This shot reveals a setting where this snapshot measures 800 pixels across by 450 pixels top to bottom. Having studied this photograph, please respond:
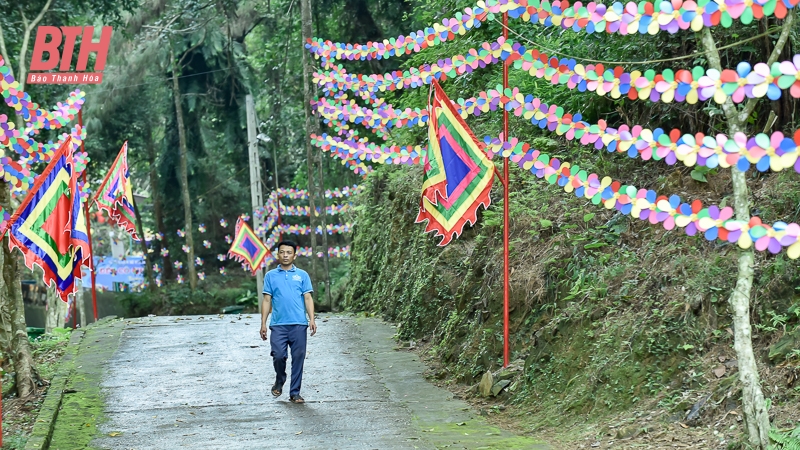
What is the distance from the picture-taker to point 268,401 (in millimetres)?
9734

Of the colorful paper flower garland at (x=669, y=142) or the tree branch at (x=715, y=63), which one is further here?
the tree branch at (x=715, y=63)

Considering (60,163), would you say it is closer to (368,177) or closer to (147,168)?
(368,177)

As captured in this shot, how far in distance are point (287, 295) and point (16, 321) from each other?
10.1 ft

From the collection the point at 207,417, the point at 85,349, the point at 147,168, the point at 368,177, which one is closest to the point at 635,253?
the point at 207,417

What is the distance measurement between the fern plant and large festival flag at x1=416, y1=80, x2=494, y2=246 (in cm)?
383

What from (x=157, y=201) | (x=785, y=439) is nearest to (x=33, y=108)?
(x=785, y=439)

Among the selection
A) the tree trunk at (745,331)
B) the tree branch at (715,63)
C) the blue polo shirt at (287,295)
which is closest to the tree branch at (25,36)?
the blue polo shirt at (287,295)

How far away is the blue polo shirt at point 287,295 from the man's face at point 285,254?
15 centimetres

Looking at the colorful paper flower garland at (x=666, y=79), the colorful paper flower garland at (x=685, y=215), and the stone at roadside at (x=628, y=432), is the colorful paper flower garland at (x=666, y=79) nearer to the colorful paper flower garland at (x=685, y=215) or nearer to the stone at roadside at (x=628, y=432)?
the colorful paper flower garland at (x=685, y=215)

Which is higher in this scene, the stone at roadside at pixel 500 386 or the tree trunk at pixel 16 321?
the tree trunk at pixel 16 321

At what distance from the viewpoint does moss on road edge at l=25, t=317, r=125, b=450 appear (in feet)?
27.0

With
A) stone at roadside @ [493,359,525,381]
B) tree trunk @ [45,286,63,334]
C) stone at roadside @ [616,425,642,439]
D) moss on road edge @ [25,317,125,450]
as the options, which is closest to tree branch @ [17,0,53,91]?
tree trunk @ [45,286,63,334]

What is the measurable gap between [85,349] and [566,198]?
6.99 metres

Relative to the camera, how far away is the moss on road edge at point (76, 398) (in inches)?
324
